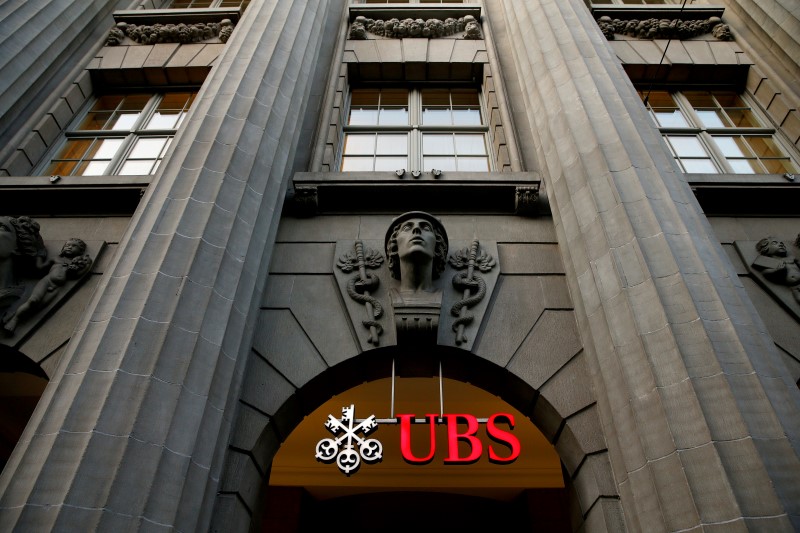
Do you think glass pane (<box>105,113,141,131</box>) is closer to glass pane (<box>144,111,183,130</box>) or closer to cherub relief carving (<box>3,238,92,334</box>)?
glass pane (<box>144,111,183,130</box>)

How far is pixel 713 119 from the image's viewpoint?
11219 millimetres

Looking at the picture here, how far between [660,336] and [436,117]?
7165 millimetres

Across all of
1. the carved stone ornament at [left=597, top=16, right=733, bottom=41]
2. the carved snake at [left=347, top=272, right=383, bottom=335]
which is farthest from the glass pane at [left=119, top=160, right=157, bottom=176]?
the carved stone ornament at [left=597, top=16, right=733, bottom=41]

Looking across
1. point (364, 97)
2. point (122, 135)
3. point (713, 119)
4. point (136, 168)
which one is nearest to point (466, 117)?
point (364, 97)

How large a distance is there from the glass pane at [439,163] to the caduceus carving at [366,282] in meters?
2.83

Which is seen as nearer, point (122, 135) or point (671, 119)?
point (122, 135)

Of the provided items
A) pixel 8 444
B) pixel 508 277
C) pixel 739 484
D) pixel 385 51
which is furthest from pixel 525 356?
pixel 8 444

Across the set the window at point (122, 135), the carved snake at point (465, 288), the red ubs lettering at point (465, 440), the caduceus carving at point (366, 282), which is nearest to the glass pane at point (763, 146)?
the carved snake at point (465, 288)

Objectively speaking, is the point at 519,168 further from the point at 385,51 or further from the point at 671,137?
the point at 385,51

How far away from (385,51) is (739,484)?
1043 cm

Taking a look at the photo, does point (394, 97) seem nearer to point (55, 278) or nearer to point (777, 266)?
point (55, 278)

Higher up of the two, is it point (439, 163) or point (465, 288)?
point (439, 163)

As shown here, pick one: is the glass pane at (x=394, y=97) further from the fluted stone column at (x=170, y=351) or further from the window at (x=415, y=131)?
the fluted stone column at (x=170, y=351)

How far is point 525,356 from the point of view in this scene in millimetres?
6598
